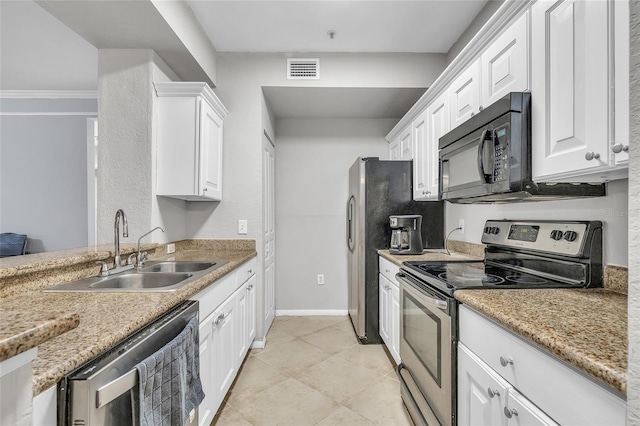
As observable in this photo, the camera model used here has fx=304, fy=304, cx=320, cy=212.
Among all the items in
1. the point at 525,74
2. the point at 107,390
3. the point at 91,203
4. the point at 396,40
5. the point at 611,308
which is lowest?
the point at 107,390

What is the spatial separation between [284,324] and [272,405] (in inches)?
54.2

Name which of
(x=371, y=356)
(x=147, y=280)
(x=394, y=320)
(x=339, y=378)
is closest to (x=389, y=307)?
(x=394, y=320)

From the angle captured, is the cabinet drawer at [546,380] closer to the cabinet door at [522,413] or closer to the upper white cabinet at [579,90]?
the cabinet door at [522,413]

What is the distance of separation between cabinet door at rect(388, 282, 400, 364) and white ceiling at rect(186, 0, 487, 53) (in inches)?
79.7

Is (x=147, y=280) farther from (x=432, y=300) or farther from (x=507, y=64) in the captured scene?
(x=507, y=64)

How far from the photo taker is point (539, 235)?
4.97 feet

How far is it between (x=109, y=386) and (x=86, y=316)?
0.99ft

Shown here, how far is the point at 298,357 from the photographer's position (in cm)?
253

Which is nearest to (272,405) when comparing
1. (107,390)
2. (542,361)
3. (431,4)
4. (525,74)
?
(107,390)

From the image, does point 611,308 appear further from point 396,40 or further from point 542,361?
point 396,40

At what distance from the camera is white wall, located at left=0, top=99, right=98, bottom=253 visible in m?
3.67

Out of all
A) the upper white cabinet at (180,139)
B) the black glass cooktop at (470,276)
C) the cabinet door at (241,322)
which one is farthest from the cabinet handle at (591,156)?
the upper white cabinet at (180,139)

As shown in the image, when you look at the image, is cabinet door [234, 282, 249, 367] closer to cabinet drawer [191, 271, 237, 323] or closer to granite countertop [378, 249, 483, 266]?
cabinet drawer [191, 271, 237, 323]

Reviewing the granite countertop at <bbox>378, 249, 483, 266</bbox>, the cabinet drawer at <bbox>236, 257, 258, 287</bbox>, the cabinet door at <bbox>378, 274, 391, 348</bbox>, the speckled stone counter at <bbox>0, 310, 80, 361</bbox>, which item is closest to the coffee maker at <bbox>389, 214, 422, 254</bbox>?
the granite countertop at <bbox>378, 249, 483, 266</bbox>
